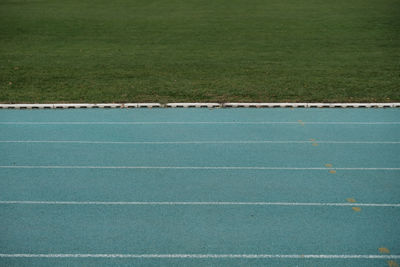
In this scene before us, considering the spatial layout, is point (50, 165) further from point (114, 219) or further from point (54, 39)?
point (54, 39)

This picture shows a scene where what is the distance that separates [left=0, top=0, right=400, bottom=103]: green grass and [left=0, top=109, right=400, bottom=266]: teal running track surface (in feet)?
8.05

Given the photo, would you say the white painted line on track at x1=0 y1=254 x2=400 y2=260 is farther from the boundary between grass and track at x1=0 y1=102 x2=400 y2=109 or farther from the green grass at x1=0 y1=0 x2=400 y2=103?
the green grass at x1=0 y1=0 x2=400 y2=103

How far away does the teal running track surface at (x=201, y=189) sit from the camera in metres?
5.39

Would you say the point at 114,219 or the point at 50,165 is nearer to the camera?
the point at 114,219

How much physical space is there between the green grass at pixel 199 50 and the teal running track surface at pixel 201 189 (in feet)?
8.05

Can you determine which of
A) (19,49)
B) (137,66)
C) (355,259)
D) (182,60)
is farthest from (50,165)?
(19,49)

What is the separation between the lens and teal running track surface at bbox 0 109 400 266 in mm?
5387

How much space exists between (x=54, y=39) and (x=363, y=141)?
1774 centimetres

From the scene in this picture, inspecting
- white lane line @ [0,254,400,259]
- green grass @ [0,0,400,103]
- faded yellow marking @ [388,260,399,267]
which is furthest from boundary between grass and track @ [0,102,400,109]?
faded yellow marking @ [388,260,399,267]

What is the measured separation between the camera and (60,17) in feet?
90.5

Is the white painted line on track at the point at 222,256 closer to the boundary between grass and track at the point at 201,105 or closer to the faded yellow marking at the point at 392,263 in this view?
the faded yellow marking at the point at 392,263

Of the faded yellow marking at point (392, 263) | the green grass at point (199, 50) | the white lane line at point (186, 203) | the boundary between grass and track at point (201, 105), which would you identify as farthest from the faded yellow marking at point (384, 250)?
the green grass at point (199, 50)

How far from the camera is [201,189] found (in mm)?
6883

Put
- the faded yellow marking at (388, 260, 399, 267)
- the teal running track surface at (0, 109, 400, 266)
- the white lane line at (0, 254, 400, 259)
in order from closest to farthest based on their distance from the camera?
the faded yellow marking at (388, 260, 399, 267) < the white lane line at (0, 254, 400, 259) < the teal running track surface at (0, 109, 400, 266)
